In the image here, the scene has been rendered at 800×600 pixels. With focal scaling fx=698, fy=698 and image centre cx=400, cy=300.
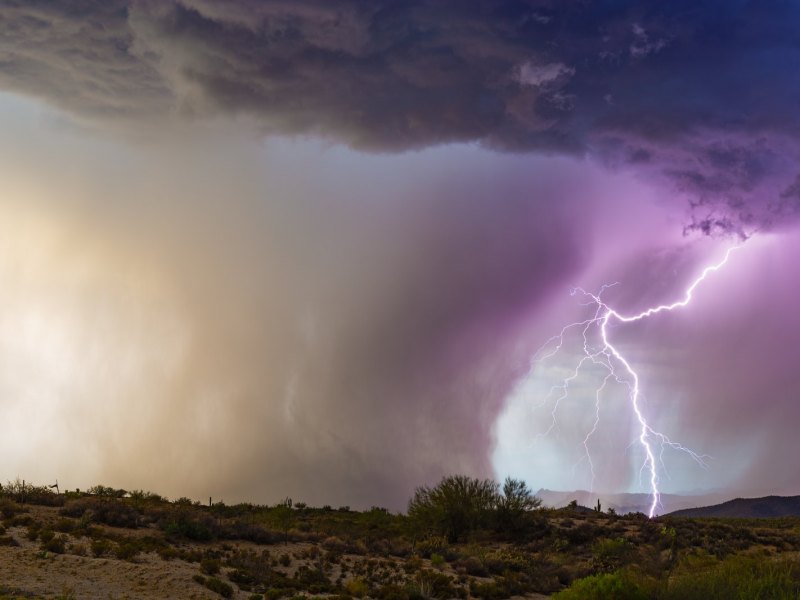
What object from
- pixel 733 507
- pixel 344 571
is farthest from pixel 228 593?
pixel 733 507

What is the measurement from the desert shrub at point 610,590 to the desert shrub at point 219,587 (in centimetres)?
1323

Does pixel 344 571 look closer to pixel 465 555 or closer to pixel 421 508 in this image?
pixel 465 555

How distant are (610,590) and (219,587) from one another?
15.4m

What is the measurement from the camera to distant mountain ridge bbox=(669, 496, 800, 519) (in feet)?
496

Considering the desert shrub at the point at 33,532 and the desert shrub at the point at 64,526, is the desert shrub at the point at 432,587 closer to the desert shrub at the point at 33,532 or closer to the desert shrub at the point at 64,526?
the desert shrub at the point at 33,532

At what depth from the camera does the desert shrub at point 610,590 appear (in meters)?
23.0

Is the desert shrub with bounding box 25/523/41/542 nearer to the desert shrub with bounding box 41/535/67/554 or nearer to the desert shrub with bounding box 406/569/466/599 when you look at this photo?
the desert shrub with bounding box 41/535/67/554

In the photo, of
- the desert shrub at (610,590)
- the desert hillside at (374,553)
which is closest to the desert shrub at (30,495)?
the desert hillside at (374,553)

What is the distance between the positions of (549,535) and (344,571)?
84.0 feet

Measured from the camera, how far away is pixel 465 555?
47062 millimetres

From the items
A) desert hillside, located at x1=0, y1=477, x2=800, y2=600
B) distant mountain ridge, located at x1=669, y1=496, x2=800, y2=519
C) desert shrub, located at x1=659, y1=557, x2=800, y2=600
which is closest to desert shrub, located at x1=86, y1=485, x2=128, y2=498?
desert hillside, located at x1=0, y1=477, x2=800, y2=600

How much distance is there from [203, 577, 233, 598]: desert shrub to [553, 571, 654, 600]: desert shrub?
1323 centimetres

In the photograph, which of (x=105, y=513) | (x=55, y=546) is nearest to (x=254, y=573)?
(x=55, y=546)

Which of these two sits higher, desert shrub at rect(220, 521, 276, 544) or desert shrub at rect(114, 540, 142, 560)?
desert shrub at rect(220, 521, 276, 544)
